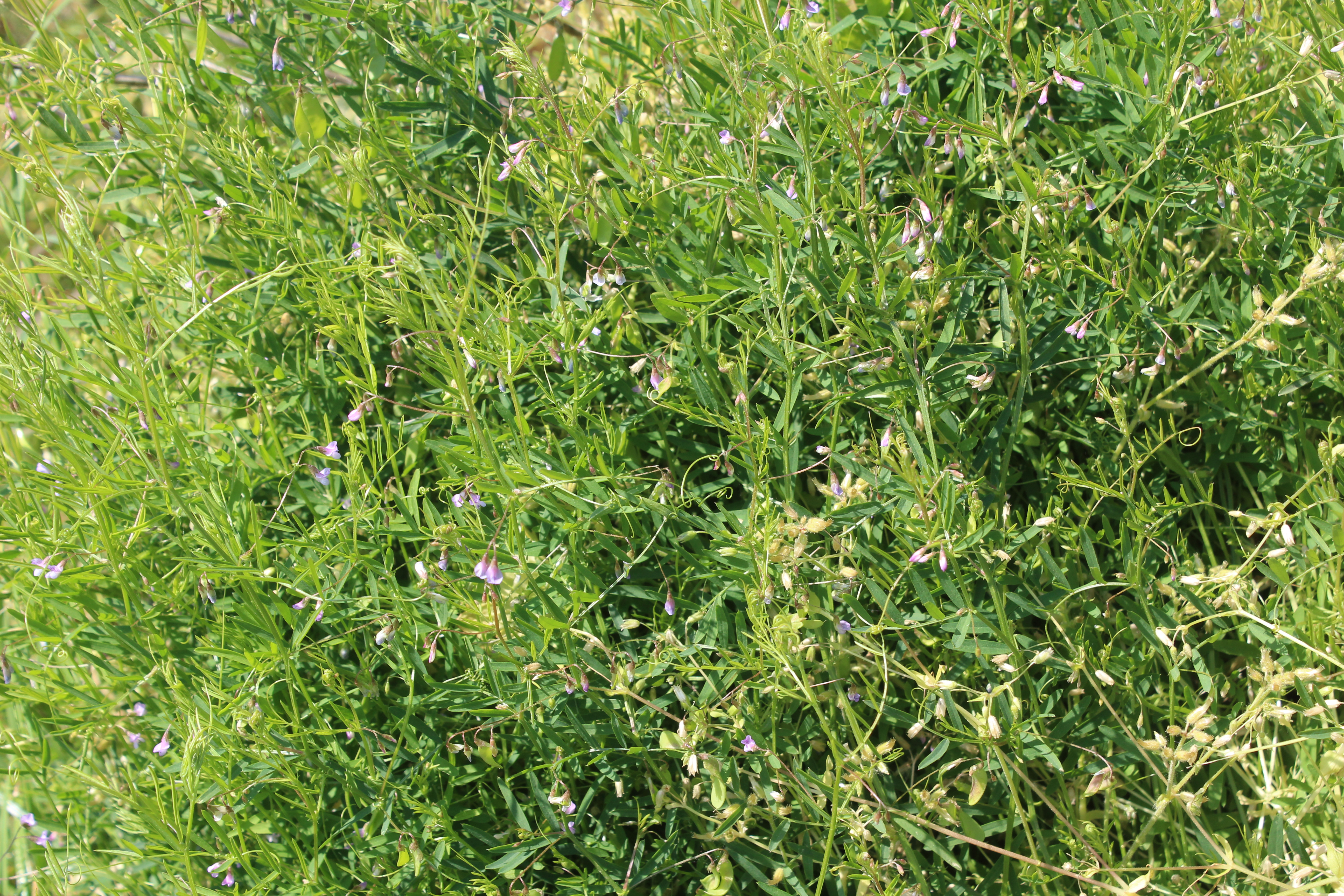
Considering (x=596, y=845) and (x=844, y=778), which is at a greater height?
(x=844, y=778)

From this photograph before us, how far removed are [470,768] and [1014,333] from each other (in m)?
1.22

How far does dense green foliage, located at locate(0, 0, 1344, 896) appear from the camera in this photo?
61.9 inches

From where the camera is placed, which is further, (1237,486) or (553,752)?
(1237,486)

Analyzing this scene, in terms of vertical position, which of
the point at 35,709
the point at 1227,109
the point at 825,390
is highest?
the point at 1227,109

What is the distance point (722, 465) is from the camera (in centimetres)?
183

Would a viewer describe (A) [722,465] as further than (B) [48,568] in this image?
Yes

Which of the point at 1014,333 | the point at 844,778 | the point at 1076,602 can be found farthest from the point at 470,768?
the point at 1014,333

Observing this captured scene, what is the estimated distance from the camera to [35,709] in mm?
2133

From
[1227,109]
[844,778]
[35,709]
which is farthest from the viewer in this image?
[35,709]

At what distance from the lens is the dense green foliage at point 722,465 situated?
5.16ft

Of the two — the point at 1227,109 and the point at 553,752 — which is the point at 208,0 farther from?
the point at 1227,109

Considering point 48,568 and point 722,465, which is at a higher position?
point 722,465

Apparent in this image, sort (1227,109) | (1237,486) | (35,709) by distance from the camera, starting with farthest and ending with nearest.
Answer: (35,709), (1237,486), (1227,109)

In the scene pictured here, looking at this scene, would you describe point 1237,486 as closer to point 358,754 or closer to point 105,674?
point 358,754
